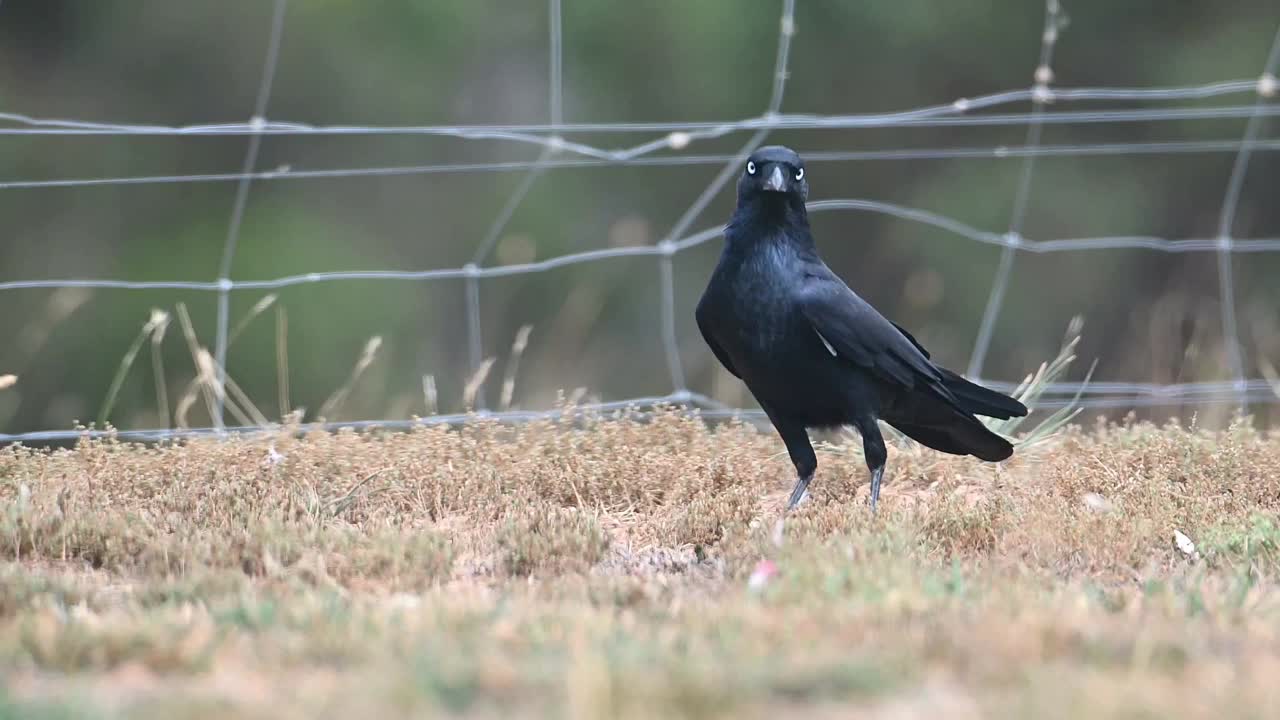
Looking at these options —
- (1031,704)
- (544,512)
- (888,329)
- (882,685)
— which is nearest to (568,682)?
(882,685)

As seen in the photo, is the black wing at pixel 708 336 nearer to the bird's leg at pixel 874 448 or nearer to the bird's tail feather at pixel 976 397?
the bird's leg at pixel 874 448

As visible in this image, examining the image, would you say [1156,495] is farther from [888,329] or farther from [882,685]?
[882,685]

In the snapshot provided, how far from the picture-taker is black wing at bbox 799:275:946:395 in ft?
15.4

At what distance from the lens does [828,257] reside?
12977mm

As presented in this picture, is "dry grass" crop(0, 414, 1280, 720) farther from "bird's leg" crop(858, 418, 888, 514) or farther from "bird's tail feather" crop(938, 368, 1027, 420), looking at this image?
"bird's tail feather" crop(938, 368, 1027, 420)

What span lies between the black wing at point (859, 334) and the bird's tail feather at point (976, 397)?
153 millimetres

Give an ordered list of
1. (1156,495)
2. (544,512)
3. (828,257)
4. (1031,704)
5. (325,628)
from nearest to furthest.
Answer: (1031,704) → (325,628) → (544,512) → (1156,495) → (828,257)

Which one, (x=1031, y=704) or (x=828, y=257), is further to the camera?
(x=828, y=257)

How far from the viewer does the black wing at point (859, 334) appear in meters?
4.70

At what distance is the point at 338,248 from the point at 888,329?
7.94 meters

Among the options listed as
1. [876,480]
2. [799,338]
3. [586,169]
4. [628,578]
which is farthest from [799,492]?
[586,169]

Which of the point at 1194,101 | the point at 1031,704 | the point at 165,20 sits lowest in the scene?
Result: the point at 1031,704

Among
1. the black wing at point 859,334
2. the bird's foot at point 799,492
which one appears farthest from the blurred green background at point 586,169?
the black wing at point 859,334

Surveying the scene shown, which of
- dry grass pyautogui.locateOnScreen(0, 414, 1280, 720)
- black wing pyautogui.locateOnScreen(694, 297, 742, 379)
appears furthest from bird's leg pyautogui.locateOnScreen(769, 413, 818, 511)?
black wing pyautogui.locateOnScreen(694, 297, 742, 379)
